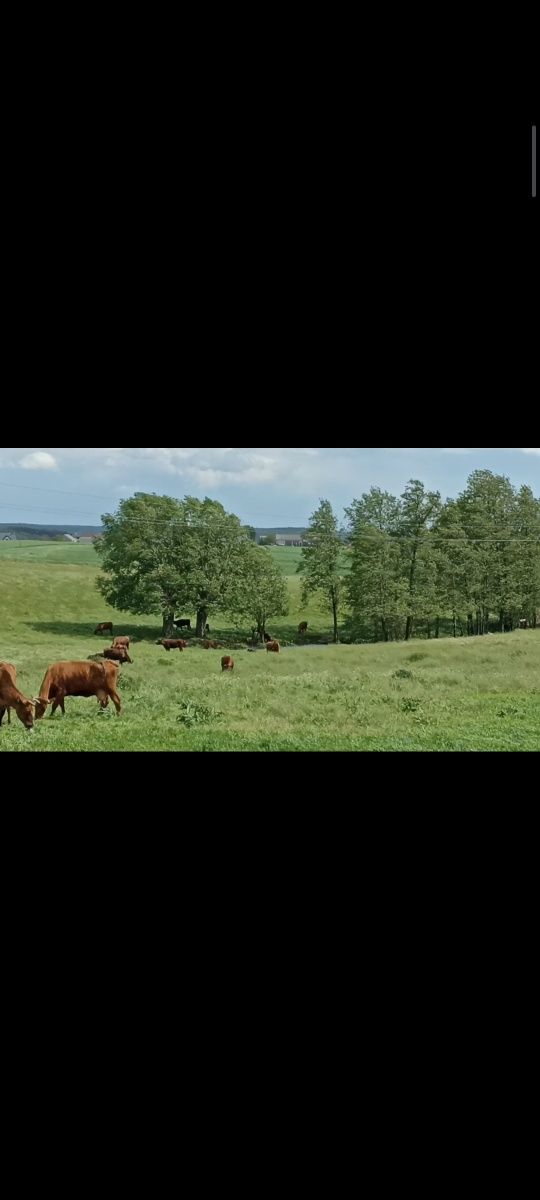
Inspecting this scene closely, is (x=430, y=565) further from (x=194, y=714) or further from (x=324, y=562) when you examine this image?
(x=194, y=714)

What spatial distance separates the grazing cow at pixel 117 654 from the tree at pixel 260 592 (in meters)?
0.68

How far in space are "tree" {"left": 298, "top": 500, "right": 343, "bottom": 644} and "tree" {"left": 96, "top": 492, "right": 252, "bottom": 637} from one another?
376 mm

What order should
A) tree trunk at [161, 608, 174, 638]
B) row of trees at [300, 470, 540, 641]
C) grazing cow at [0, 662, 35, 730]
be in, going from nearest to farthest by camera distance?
grazing cow at [0, 662, 35, 730] < row of trees at [300, 470, 540, 641] < tree trunk at [161, 608, 174, 638]

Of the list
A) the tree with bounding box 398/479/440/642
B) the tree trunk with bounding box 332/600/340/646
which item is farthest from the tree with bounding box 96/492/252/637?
the tree with bounding box 398/479/440/642

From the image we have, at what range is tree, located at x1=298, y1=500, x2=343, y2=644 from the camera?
502 centimetres

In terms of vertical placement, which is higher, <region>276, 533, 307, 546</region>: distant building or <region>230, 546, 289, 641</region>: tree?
<region>276, 533, 307, 546</region>: distant building

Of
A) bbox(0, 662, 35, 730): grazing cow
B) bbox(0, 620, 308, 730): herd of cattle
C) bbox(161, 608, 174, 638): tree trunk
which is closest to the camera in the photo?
bbox(0, 662, 35, 730): grazing cow

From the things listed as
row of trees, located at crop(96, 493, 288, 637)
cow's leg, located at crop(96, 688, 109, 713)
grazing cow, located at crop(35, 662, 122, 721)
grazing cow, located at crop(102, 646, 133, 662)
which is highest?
row of trees, located at crop(96, 493, 288, 637)

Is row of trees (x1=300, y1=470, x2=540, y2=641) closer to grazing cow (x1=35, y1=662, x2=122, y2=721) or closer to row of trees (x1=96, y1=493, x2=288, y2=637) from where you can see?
row of trees (x1=96, y1=493, x2=288, y2=637)

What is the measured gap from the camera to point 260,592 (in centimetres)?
516
